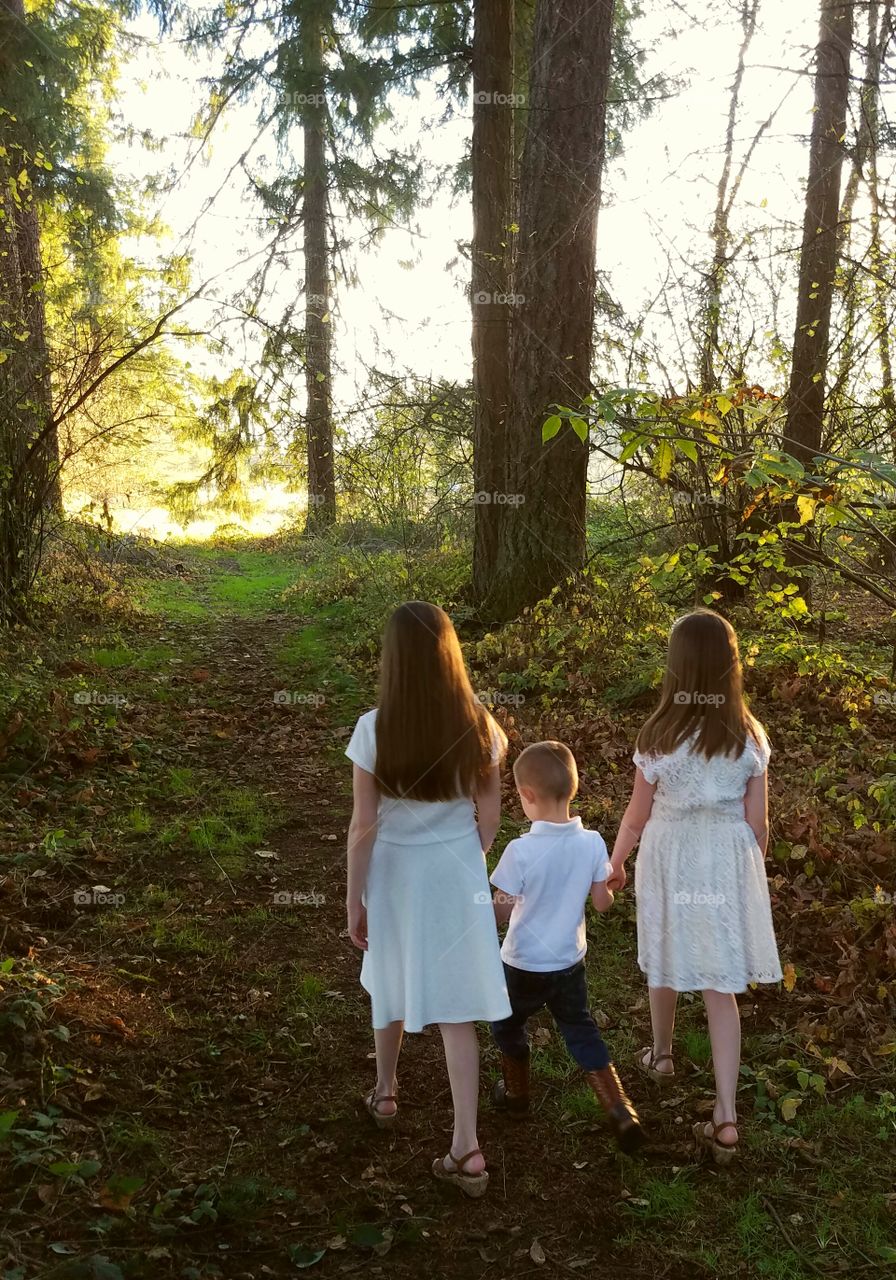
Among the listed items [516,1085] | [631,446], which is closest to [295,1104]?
[516,1085]

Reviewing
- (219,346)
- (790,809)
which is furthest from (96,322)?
(790,809)

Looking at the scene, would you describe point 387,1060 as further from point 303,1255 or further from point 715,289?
point 715,289

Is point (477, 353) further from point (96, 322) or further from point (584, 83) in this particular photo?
point (96, 322)

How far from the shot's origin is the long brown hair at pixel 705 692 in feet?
10.8

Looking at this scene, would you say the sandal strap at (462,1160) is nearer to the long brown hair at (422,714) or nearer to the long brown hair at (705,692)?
the long brown hair at (422,714)

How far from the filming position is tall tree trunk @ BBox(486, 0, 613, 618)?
867cm

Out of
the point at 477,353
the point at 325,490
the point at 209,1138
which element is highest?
the point at 477,353

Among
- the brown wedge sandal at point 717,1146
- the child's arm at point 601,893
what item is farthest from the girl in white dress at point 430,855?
the brown wedge sandal at point 717,1146

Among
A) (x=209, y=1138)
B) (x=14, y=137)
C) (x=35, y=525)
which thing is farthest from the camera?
(x=14, y=137)

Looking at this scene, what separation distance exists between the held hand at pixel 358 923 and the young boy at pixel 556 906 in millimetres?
486

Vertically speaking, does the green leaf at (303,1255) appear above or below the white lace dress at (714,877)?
below

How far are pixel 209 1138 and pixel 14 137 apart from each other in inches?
496

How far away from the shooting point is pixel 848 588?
497 inches

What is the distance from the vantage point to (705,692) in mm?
3291
